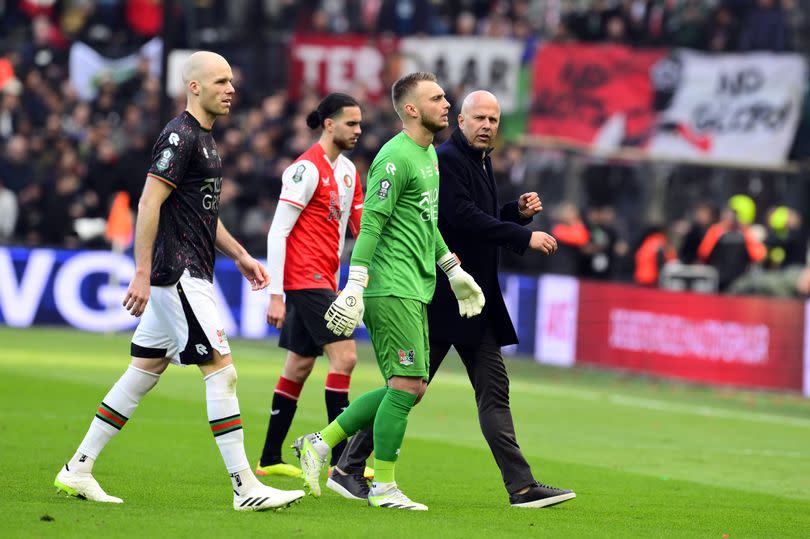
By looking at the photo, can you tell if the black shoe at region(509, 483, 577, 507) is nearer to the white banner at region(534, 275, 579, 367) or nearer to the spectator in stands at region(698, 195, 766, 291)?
the white banner at region(534, 275, 579, 367)

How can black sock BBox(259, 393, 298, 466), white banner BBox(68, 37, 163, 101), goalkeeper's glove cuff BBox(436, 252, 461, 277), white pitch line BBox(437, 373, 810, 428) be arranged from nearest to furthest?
goalkeeper's glove cuff BBox(436, 252, 461, 277)
black sock BBox(259, 393, 298, 466)
white pitch line BBox(437, 373, 810, 428)
white banner BBox(68, 37, 163, 101)

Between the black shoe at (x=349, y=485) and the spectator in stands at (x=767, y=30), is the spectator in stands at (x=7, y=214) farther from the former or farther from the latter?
the black shoe at (x=349, y=485)

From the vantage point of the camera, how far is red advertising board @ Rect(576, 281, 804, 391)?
1930cm

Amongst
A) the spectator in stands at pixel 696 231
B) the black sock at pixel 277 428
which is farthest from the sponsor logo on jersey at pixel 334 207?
the spectator in stands at pixel 696 231

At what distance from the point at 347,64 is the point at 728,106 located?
20.8 ft

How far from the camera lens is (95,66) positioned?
27.7 m

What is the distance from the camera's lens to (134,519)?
8.36 m

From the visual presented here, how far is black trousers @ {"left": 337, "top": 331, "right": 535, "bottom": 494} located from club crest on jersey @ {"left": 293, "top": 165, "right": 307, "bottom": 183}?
5.05 ft

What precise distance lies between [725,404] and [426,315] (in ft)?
30.7

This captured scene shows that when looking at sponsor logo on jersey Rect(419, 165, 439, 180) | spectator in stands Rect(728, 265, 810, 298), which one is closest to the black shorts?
sponsor logo on jersey Rect(419, 165, 439, 180)

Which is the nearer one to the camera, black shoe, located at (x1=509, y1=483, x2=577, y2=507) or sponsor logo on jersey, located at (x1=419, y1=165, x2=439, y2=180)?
sponsor logo on jersey, located at (x1=419, y1=165, x2=439, y2=180)

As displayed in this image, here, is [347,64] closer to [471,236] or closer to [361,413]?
[471,236]

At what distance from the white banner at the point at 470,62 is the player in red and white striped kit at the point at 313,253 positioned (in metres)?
14.5

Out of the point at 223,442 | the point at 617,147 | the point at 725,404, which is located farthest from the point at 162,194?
the point at 617,147
